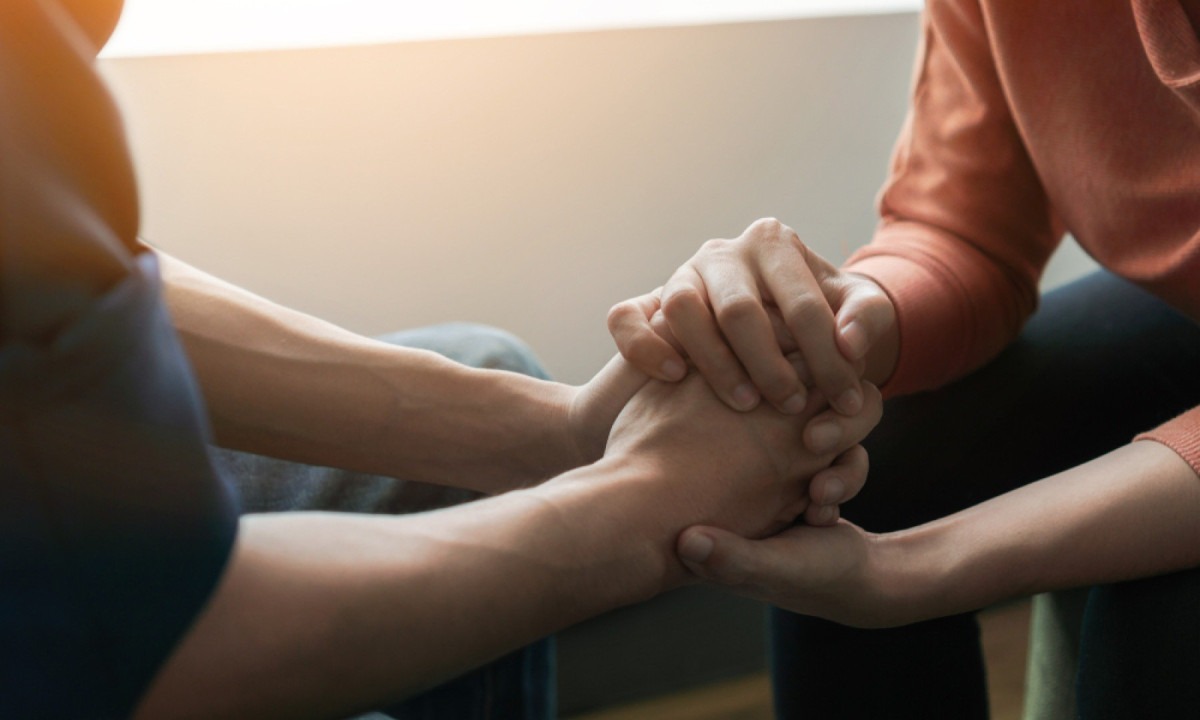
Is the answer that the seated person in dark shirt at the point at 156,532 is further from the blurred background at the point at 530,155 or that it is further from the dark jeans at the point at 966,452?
the blurred background at the point at 530,155

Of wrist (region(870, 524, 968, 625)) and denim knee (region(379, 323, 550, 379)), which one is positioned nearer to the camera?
→ wrist (region(870, 524, 968, 625))

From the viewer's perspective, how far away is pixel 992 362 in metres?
1.00

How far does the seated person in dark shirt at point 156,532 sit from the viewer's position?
1.28 ft

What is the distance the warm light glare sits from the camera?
4.28 ft

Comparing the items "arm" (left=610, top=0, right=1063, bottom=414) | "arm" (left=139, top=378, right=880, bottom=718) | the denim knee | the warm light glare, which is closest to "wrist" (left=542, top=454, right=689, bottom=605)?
"arm" (left=139, top=378, right=880, bottom=718)

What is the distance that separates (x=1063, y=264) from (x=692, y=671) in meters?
1.00

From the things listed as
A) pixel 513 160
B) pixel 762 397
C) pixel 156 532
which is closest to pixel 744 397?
pixel 762 397

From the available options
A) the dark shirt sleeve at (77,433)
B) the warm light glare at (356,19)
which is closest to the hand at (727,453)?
the dark shirt sleeve at (77,433)

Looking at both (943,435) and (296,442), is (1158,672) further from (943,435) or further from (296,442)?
(296,442)

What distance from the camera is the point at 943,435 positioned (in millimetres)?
940

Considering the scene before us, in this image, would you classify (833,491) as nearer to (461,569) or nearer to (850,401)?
(850,401)

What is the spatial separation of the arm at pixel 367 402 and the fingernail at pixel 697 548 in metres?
0.18

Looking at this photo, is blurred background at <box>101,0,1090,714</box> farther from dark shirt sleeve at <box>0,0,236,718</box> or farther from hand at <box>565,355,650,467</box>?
dark shirt sleeve at <box>0,0,236,718</box>

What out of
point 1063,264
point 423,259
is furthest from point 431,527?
point 1063,264
